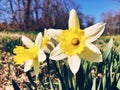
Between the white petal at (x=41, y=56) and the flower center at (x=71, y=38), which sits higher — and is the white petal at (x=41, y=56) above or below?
below

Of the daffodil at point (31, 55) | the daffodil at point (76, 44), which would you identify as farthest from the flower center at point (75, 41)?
the daffodil at point (31, 55)

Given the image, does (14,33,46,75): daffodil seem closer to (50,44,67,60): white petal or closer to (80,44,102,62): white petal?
(50,44,67,60): white petal

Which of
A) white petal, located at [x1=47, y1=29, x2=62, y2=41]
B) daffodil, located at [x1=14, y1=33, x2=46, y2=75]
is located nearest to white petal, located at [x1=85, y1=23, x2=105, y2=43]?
white petal, located at [x1=47, y1=29, x2=62, y2=41]

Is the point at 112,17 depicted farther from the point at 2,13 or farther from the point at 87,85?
the point at 87,85

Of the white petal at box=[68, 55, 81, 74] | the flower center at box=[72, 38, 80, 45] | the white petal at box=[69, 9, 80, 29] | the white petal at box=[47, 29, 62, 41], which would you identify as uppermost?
the white petal at box=[69, 9, 80, 29]

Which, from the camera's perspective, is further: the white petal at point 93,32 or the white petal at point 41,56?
the white petal at point 41,56

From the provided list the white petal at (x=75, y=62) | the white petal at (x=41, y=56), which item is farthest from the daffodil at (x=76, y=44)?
the white petal at (x=41, y=56)

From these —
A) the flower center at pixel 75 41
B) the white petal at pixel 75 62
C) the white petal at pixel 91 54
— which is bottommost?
the white petal at pixel 75 62

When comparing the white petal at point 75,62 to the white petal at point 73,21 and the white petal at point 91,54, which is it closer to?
the white petal at point 91,54
